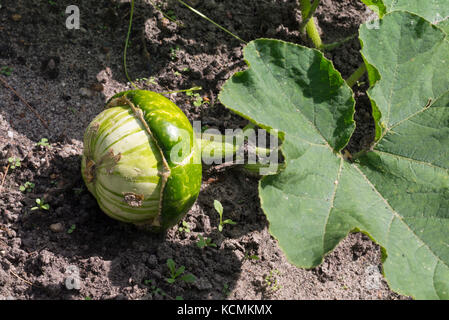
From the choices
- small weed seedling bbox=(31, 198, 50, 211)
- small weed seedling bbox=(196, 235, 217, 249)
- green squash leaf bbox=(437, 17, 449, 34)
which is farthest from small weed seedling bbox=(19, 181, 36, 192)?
green squash leaf bbox=(437, 17, 449, 34)

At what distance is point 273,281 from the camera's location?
8.87 ft

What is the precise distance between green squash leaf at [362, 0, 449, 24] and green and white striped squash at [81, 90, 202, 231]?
4.01 feet

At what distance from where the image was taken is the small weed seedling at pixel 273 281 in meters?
2.67

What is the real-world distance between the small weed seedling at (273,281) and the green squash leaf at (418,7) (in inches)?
58.7

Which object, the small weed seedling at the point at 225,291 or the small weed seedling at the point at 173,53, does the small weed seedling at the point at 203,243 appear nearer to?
the small weed seedling at the point at 225,291

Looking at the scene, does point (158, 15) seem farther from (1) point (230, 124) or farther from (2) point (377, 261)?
(2) point (377, 261)

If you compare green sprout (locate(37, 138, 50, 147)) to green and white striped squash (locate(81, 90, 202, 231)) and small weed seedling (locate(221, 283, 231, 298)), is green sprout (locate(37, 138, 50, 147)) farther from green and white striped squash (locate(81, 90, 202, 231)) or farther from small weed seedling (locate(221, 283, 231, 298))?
small weed seedling (locate(221, 283, 231, 298))

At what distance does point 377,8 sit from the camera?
2.83 m

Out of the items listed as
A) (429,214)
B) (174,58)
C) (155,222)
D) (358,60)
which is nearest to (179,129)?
(155,222)

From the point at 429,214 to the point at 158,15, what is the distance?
2.11 m

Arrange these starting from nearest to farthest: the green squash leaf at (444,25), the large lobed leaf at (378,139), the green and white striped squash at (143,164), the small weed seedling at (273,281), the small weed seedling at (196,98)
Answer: the large lobed leaf at (378,139) → the green and white striped squash at (143,164) → the small weed seedling at (273,281) → the green squash leaf at (444,25) → the small weed seedling at (196,98)

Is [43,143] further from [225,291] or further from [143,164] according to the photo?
[225,291]

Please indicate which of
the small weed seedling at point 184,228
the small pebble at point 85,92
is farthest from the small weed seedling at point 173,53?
the small weed seedling at point 184,228

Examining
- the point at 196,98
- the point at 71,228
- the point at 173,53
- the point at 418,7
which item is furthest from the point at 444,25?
the point at 71,228
